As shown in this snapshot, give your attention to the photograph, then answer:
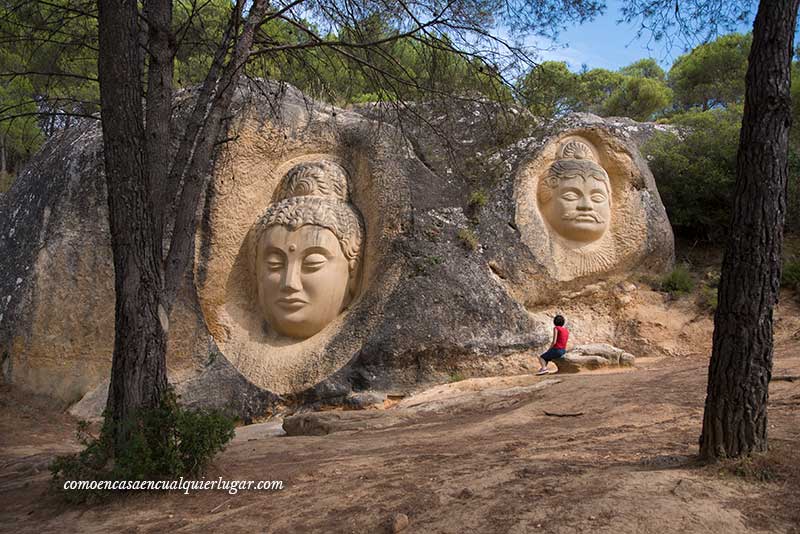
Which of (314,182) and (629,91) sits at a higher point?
(629,91)

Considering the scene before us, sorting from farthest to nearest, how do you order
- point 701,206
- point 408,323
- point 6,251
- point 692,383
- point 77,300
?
1. point 701,206
2. point 6,251
3. point 77,300
4. point 408,323
5. point 692,383

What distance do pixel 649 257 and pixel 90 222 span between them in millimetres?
7629

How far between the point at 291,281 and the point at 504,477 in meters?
5.19

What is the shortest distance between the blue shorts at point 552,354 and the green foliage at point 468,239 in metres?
1.73

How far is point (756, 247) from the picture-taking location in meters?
3.44

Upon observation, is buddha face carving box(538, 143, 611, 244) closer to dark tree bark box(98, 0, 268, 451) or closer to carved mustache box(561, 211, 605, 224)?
carved mustache box(561, 211, 605, 224)

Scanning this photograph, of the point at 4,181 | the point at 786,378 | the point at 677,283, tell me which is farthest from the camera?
the point at 4,181

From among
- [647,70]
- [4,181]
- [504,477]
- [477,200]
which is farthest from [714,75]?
[4,181]

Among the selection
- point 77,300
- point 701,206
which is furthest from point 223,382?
point 701,206

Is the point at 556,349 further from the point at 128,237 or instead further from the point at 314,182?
the point at 128,237

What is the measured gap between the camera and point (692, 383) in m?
6.24

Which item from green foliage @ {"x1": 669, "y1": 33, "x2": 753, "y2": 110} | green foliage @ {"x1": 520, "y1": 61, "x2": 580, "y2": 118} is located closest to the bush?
green foliage @ {"x1": 520, "y1": 61, "x2": 580, "y2": 118}

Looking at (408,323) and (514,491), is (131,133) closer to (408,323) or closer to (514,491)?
(514,491)

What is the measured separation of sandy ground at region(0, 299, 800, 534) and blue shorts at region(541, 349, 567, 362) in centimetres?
100
